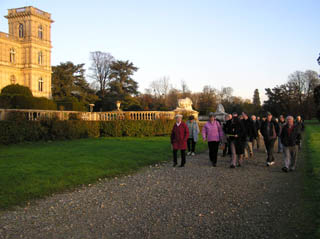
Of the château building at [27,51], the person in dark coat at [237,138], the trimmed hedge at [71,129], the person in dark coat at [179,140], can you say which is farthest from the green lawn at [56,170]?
the château building at [27,51]

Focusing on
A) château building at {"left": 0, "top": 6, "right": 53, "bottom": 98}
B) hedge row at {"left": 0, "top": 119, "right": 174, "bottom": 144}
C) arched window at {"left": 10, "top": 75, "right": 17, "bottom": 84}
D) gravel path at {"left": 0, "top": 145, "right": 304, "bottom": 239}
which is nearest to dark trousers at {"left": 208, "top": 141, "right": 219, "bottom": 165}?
gravel path at {"left": 0, "top": 145, "right": 304, "bottom": 239}

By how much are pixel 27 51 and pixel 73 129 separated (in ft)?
120

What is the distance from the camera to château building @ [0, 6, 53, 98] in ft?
159

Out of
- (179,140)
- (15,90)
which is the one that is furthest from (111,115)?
(15,90)

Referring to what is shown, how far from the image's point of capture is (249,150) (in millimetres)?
12570

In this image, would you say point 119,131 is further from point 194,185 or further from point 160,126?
point 194,185

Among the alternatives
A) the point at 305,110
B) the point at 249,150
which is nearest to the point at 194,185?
the point at 249,150

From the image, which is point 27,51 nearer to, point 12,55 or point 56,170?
point 12,55

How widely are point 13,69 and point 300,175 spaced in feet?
162

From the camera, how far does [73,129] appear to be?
19.5 meters

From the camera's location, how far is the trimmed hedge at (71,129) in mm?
15866

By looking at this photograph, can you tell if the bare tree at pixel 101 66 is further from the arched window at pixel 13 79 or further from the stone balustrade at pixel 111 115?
the stone balustrade at pixel 111 115

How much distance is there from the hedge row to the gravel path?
1026 cm

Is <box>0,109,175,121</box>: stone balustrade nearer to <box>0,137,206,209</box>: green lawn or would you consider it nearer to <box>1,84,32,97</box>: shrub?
<box>0,137,206,209</box>: green lawn
